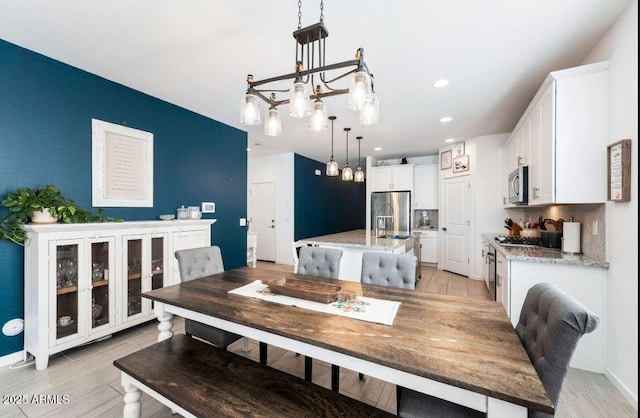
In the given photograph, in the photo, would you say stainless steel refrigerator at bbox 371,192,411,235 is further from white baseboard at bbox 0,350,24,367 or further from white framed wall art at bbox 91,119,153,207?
white baseboard at bbox 0,350,24,367

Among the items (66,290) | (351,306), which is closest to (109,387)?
(66,290)

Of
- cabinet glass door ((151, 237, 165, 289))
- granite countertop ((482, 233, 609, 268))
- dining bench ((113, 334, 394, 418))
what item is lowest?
dining bench ((113, 334, 394, 418))

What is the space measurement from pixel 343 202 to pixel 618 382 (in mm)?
6868

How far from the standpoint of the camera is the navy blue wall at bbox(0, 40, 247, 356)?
2.20m

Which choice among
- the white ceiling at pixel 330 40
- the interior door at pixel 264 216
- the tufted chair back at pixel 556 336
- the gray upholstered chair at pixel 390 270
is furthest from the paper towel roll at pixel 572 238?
the interior door at pixel 264 216

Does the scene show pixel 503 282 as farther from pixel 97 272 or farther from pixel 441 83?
pixel 97 272

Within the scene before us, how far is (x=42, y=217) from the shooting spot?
219 centimetres

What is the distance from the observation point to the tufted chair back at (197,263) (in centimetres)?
220

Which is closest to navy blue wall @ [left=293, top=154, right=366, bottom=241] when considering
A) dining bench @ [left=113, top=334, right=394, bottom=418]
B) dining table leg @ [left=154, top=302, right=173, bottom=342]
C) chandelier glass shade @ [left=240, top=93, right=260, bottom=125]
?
dining table leg @ [left=154, top=302, right=173, bottom=342]

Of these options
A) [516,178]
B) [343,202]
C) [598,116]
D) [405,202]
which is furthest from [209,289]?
[343,202]

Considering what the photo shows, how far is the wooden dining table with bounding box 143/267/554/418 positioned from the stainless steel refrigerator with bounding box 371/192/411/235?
4.47 meters

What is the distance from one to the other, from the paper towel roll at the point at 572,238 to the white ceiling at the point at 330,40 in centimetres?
151

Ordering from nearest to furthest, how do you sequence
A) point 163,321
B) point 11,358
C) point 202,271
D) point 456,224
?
1. point 163,321
2. point 11,358
3. point 202,271
4. point 456,224

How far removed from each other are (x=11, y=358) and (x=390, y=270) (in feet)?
10.6
